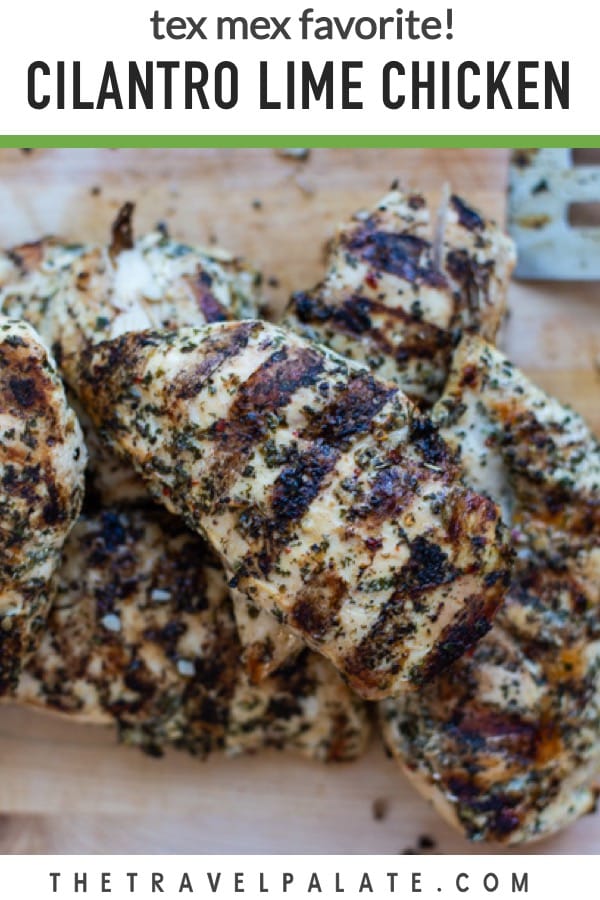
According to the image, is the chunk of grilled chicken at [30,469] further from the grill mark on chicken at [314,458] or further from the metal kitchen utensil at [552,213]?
the metal kitchen utensil at [552,213]

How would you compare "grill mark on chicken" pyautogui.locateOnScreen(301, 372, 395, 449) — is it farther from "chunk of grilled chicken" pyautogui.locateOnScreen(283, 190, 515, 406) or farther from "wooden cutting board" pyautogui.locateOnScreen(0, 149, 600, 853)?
"wooden cutting board" pyautogui.locateOnScreen(0, 149, 600, 853)

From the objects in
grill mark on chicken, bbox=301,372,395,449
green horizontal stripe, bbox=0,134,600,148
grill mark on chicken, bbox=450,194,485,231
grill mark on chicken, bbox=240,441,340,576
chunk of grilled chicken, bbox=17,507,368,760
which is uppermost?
green horizontal stripe, bbox=0,134,600,148

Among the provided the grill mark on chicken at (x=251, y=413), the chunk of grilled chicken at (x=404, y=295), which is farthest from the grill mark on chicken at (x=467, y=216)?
the grill mark on chicken at (x=251, y=413)

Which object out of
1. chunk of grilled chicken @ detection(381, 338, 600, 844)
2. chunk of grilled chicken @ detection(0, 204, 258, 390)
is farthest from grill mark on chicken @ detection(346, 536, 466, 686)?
chunk of grilled chicken @ detection(0, 204, 258, 390)

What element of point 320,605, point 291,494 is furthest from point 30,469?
point 320,605

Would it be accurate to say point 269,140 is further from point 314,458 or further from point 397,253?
point 314,458

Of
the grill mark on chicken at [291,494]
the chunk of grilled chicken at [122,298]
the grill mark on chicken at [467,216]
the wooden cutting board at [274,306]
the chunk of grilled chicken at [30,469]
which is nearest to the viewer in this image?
the grill mark on chicken at [291,494]

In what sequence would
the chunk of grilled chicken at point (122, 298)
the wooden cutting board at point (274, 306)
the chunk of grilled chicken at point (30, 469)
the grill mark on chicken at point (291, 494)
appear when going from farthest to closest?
the wooden cutting board at point (274, 306) → the chunk of grilled chicken at point (122, 298) → the chunk of grilled chicken at point (30, 469) → the grill mark on chicken at point (291, 494)
